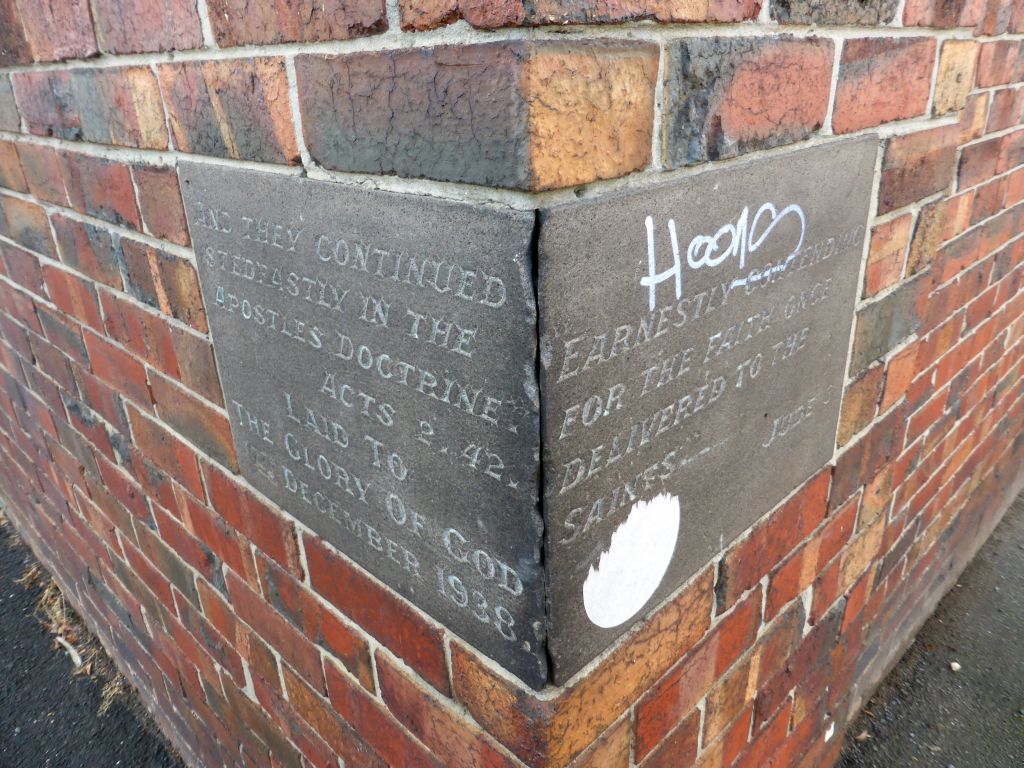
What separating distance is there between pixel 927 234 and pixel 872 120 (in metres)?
0.35

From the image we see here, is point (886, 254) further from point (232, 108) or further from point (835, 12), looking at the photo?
point (232, 108)

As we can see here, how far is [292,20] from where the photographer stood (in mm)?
596

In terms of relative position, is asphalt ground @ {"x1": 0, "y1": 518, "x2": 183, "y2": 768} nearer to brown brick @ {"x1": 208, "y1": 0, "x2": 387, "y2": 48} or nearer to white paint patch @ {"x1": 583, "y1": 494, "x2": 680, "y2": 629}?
white paint patch @ {"x1": 583, "y1": 494, "x2": 680, "y2": 629}

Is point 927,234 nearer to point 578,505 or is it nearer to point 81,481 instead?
point 578,505

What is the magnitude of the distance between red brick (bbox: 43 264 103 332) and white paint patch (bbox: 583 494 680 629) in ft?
3.37

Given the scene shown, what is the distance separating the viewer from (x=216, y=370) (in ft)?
3.08

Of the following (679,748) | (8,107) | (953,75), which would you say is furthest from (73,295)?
(953,75)

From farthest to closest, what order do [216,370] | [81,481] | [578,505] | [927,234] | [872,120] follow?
[81,481] → [927,234] → [216,370] → [872,120] → [578,505]

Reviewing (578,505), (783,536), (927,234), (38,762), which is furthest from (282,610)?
(38,762)

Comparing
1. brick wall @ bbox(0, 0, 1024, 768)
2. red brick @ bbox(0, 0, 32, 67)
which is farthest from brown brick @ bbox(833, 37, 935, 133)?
red brick @ bbox(0, 0, 32, 67)

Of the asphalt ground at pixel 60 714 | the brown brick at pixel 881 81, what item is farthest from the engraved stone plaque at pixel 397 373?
the asphalt ground at pixel 60 714

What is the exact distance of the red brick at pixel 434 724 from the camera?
0.74 m

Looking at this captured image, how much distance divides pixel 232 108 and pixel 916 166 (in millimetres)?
900

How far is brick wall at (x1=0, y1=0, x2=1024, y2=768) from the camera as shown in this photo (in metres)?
0.52
